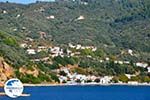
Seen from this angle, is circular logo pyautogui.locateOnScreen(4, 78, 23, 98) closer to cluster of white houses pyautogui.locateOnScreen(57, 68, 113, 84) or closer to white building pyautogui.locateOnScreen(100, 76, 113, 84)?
cluster of white houses pyautogui.locateOnScreen(57, 68, 113, 84)

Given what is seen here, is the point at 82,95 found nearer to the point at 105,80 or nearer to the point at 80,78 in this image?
the point at 80,78

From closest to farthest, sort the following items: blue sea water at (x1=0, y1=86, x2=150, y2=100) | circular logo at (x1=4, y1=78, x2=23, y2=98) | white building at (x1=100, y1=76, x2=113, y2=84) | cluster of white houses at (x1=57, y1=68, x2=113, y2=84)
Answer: circular logo at (x1=4, y1=78, x2=23, y2=98) < blue sea water at (x1=0, y1=86, x2=150, y2=100) < cluster of white houses at (x1=57, y1=68, x2=113, y2=84) < white building at (x1=100, y1=76, x2=113, y2=84)

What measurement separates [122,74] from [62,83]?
26.1m

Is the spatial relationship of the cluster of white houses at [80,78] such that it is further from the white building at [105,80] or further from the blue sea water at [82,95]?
the blue sea water at [82,95]

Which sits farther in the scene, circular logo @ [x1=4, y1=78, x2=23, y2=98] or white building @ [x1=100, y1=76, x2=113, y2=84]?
white building @ [x1=100, y1=76, x2=113, y2=84]

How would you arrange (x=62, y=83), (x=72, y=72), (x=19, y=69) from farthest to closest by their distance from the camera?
(x=72, y=72) < (x=62, y=83) < (x=19, y=69)

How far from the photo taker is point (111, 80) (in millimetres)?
183625

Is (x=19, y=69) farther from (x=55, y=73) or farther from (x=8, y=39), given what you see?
(x=8, y=39)

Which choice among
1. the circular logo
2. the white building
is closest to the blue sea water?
the white building

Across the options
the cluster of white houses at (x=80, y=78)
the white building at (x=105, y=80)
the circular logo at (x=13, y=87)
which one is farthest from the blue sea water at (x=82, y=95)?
the circular logo at (x=13, y=87)

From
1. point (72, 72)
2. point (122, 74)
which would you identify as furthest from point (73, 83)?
point (122, 74)

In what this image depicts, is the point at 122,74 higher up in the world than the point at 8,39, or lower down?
lower down

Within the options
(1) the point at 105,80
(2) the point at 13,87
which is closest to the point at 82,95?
(1) the point at 105,80

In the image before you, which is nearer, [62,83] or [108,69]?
[62,83]
